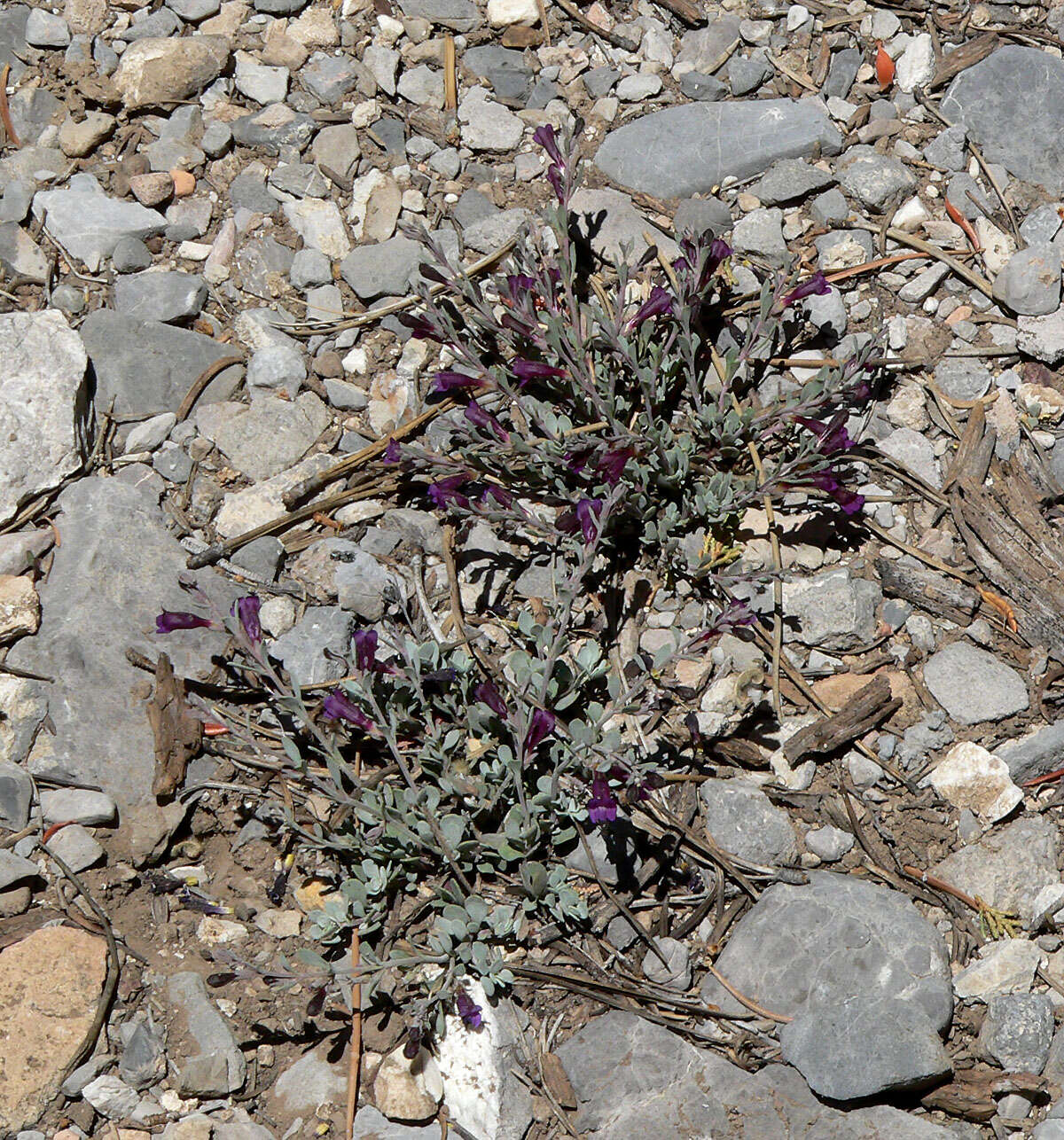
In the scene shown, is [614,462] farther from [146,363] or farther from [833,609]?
[146,363]

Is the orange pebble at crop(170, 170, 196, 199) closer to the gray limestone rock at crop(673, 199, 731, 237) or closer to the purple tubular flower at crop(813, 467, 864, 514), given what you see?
the gray limestone rock at crop(673, 199, 731, 237)

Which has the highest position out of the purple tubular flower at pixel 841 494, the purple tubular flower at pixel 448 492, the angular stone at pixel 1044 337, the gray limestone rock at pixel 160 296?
the angular stone at pixel 1044 337

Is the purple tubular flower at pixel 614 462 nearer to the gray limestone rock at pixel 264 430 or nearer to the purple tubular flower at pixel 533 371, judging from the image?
the purple tubular flower at pixel 533 371

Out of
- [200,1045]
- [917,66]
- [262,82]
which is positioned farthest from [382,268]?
[200,1045]

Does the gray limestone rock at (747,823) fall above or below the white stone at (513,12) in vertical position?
below

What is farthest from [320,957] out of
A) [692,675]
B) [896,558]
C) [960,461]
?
[960,461]

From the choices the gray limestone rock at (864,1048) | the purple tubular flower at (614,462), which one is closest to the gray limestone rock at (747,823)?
the gray limestone rock at (864,1048)

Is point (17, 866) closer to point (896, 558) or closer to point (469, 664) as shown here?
point (469, 664)
